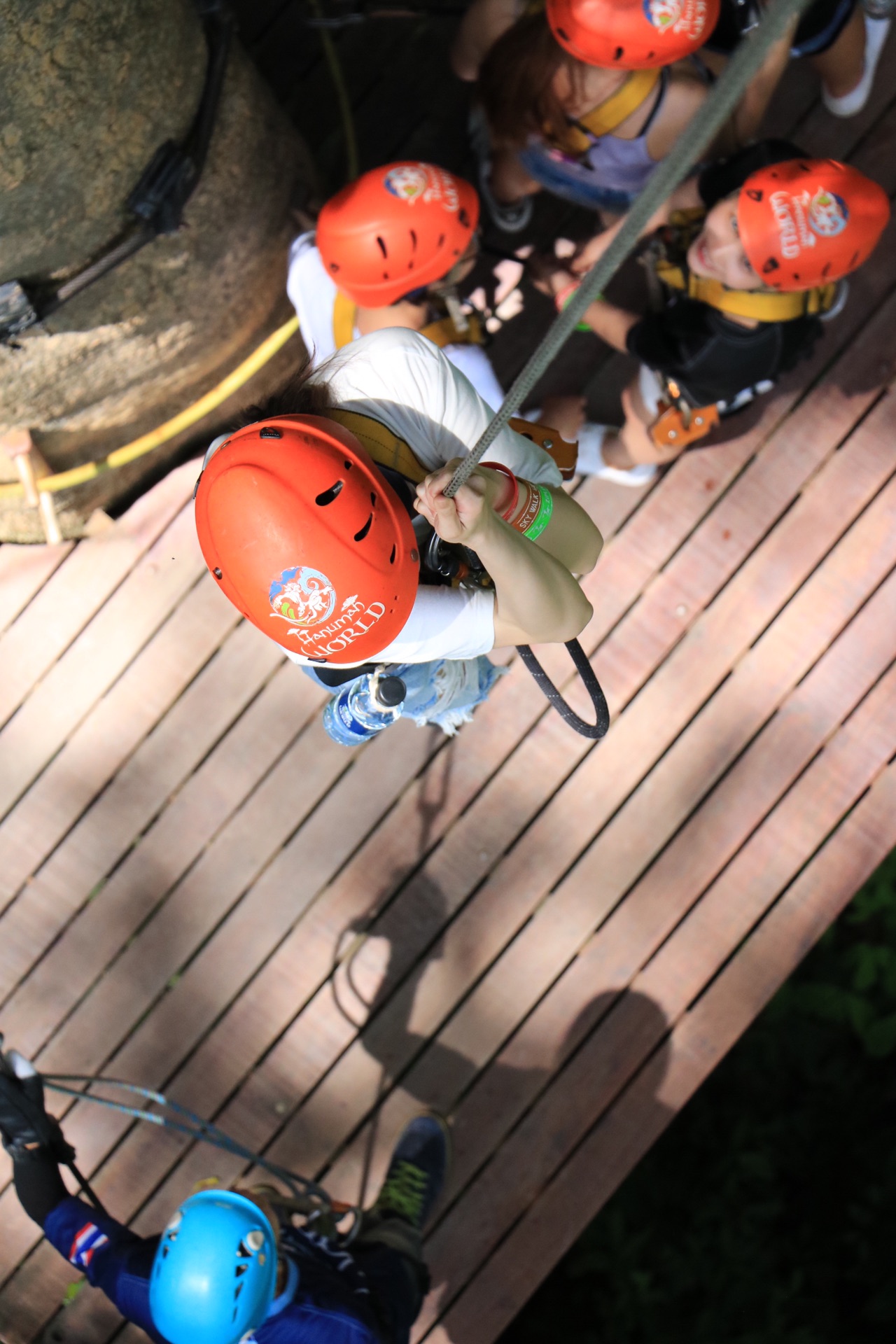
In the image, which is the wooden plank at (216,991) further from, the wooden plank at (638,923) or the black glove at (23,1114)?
the wooden plank at (638,923)

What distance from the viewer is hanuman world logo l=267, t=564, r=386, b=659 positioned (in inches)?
58.9

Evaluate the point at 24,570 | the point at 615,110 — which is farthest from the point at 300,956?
the point at 615,110

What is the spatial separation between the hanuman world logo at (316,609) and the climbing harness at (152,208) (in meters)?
1.46

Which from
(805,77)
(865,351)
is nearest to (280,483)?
(865,351)

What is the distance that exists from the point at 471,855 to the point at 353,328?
1.79m

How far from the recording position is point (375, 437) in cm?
163

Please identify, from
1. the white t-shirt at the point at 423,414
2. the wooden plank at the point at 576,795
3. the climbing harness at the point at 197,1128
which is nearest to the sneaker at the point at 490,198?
the wooden plank at the point at 576,795

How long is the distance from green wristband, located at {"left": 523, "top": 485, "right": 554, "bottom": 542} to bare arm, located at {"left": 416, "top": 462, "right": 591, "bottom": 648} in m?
0.09

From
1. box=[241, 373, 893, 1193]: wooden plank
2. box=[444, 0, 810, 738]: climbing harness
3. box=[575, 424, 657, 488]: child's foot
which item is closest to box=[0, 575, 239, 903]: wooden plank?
box=[241, 373, 893, 1193]: wooden plank

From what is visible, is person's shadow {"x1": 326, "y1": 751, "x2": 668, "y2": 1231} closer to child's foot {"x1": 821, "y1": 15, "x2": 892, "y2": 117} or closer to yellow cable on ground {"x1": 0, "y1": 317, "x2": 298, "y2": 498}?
yellow cable on ground {"x1": 0, "y1": 317, "x2": 298, "y2": 498}

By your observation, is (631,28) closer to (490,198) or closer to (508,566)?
(490,198)

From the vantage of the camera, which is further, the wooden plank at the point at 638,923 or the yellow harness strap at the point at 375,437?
the wooden plank at the point at 638,923

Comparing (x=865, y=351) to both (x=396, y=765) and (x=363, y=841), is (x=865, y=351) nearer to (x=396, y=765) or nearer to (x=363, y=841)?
(x=396, y=765)

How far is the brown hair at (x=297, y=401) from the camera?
1653 mm
